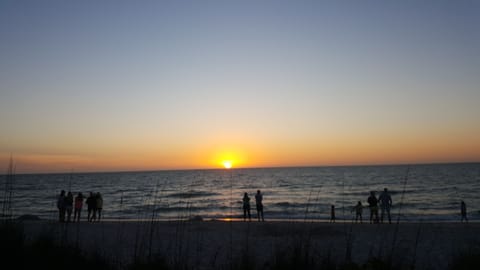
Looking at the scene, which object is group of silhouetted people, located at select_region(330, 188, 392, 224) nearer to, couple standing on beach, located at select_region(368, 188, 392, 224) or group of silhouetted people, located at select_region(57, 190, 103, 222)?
couple standing on beach, located at select_region(368, 188, 392, 224)

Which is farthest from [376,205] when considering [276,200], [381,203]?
[276,200]

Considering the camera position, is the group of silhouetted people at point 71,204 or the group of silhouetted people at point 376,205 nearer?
the group of silhouetted people at point 71,204

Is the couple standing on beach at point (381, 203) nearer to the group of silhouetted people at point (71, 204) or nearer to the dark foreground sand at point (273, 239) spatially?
the dark foreground sand at point (273, 239)

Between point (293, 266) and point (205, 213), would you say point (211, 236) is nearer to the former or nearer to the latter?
point (293, 266)

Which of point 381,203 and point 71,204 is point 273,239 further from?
point 71,204

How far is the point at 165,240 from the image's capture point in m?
15.3

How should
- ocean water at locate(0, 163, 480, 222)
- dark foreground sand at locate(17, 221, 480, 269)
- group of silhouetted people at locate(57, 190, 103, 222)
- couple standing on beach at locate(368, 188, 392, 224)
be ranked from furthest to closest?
ocean water at locate(0, 163, 480, 222) → couple standing on beach at locate(368, 188, 392, 224) → group of silhouetted people at locate(57, 190, 103, 222) → dark foreground sand at locate(17, 221, 480, 269)

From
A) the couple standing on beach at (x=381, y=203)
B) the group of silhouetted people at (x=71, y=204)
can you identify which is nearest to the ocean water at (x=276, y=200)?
the group of silhouetted people at (x=71, y=204)

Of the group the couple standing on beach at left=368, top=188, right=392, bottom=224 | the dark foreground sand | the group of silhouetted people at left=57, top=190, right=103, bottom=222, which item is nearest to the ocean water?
the group of silhouetted people at left=57, top=190, right=103, bottom=222

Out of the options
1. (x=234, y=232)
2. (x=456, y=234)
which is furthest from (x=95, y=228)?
(x=456, y=234)

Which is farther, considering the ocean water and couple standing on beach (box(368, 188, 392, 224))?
the ocean water

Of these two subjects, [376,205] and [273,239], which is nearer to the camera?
[273,239]

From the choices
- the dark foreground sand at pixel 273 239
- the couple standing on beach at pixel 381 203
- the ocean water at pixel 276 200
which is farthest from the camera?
the ocean water at pixel 276 200

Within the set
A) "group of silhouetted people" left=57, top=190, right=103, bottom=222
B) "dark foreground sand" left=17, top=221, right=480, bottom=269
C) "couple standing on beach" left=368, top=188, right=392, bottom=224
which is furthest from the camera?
"couple standing on beach" left=368, top=188, right=392, bottom=224
